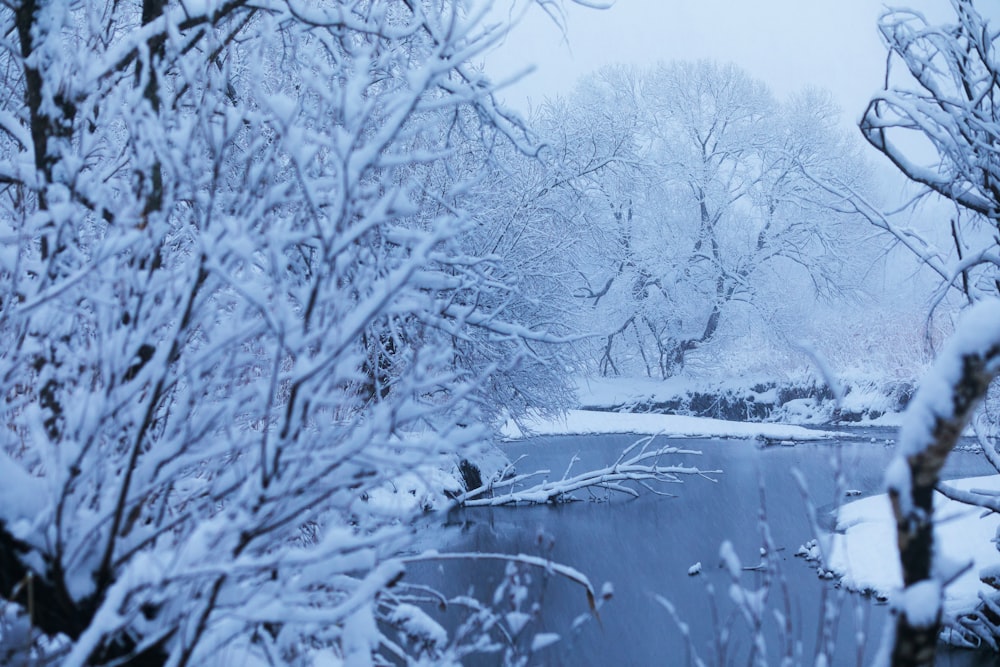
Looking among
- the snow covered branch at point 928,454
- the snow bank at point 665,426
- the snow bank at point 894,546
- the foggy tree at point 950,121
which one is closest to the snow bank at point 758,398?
the snow bank at point 665,426

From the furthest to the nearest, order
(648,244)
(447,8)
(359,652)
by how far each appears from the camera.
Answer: (648,244) < (447,8) < (359,652)

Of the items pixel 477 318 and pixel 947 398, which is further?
pixel 477 318

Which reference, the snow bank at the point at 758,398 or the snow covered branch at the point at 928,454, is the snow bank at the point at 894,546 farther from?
the snow bank at the point at 758,398

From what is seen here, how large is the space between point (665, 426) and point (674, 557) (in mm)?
11810

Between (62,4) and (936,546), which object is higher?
(62,4)

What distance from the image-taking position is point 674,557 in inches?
415

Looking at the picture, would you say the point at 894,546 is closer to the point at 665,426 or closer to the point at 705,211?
the point at 665,426

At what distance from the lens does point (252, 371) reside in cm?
386

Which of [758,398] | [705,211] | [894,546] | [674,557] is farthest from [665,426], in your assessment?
[894,546]

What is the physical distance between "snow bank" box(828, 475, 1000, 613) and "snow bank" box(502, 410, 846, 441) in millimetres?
7737

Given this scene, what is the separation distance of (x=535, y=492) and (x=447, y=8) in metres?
4.25

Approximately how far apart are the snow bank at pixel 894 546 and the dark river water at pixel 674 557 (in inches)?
11.6

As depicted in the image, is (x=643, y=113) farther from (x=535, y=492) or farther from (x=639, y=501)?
(x=535, y=492)

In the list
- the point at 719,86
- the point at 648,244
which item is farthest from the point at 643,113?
the point at 648,244
